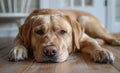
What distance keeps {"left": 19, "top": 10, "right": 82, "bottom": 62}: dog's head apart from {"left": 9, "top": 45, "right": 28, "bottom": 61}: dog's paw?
8cm

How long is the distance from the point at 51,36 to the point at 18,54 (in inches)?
10.3

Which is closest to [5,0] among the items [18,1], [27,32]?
[18,1]

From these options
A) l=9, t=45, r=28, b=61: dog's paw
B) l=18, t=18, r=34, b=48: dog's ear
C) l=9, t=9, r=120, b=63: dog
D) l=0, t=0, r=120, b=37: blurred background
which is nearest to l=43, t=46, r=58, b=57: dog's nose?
l=9, t=9, r=120, b=63: dog

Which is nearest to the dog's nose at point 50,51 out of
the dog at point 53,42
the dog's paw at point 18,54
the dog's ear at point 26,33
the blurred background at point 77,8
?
the dog at point 53,42

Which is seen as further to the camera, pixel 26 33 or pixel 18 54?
pixel 26 33

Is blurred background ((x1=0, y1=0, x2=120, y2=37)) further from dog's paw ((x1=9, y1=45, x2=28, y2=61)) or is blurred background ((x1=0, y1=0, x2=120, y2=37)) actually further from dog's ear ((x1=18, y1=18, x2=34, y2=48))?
dog's paw ((x1=9, y1=45, x2=28, y2=61))

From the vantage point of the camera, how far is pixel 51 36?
1.75 metres

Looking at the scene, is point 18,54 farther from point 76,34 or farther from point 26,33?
point 76,34

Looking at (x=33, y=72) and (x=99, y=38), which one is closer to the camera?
(x=33, y=72)

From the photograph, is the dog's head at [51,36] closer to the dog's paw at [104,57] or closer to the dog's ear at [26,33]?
the dog's ear at [26,33]

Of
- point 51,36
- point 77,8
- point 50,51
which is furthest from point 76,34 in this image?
point 77,8

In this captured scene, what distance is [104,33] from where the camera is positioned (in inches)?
113

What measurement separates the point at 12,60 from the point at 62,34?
0.40m

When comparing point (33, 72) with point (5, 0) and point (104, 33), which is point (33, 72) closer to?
point (104, 33)
